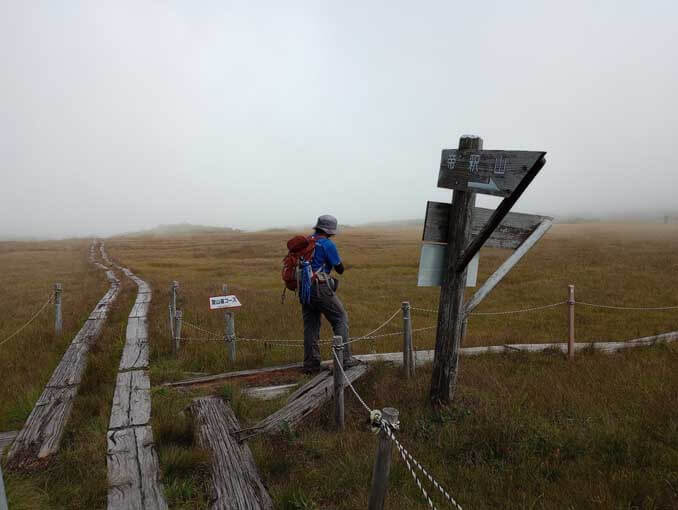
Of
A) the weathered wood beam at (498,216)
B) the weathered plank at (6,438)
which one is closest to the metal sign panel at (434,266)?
the weathered wood beam at (498,216)

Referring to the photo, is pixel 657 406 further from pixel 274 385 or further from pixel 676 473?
pixel 274 385

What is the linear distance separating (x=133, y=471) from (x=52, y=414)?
1824 millimetres

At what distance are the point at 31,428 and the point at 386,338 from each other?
21.2ft

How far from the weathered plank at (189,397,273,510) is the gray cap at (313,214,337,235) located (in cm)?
260

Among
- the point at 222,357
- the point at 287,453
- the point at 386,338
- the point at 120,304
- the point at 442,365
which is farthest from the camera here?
the point at 120,304

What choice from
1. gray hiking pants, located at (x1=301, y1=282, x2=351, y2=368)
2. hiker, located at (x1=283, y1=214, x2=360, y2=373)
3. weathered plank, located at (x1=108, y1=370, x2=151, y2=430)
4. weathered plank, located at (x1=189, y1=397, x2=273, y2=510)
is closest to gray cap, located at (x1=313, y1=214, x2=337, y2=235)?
hiker, located at (x1=283, y1=214, x2=360, y2=373)

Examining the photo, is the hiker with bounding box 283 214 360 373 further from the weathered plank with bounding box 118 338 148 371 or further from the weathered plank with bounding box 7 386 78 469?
the weathered plank with bounding box 7 386 78 469

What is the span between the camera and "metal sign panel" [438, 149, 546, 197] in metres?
3.51

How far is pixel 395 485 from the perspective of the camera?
10.8 feet

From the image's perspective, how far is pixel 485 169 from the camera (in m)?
3.97

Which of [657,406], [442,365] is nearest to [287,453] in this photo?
[442,365]

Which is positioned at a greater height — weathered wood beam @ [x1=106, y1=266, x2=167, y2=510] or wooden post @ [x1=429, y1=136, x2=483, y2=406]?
wooden post @ [x1=429, y1=136, x2=483, y2=406]

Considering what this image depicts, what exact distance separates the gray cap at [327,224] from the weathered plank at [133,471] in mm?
3192

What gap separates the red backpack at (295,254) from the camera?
5.80 m
